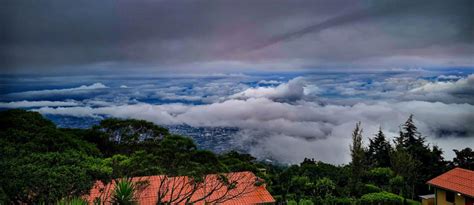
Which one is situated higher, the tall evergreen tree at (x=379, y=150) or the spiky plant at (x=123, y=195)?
the spiky plant at (x=123, y=195)

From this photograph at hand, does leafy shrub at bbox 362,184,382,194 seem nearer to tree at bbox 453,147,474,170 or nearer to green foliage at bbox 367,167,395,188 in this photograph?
green foliage at bbox 367,167,395,188

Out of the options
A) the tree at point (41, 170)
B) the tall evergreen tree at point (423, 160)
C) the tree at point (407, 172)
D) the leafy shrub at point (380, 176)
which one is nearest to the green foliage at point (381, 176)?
the leafy shrub at point (380, 176)

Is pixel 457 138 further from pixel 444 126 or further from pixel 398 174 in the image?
pixel 398 174

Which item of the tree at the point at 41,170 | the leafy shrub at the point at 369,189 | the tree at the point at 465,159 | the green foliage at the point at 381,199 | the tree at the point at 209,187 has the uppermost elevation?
the tree at the point at 41,170

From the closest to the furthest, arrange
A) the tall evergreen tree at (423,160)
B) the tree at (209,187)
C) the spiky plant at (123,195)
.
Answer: the spiky plant at (123,195), the tree at (209,187), the tall evergreen tree at (423,160)

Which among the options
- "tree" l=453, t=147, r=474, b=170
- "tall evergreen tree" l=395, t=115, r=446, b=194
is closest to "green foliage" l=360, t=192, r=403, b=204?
"tall evergreen tree" l=395, t=115, r=446, b=194

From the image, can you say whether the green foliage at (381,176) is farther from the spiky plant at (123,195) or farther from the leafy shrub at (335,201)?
the spiky plant at (123,195)

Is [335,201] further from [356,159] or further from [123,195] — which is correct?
[123,195]
